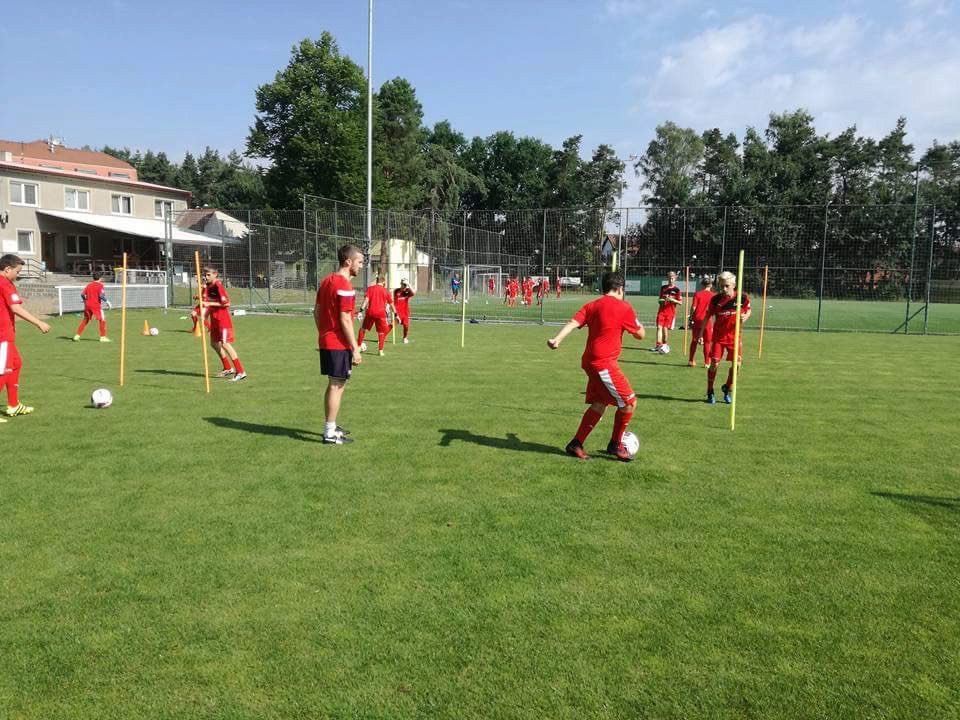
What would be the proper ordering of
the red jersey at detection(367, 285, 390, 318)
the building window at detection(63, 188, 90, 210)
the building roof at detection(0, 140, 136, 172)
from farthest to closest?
the building roof at detection(0, 140, 136, 172) → the building window at detection(63, 188, 90, 210) → the red jersey at detection(367, 285, 390, 318)

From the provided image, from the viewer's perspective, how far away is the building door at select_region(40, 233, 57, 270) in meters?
45.2

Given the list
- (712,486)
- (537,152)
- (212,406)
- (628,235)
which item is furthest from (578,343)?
(537,152)

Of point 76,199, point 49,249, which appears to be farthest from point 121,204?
point 49,249

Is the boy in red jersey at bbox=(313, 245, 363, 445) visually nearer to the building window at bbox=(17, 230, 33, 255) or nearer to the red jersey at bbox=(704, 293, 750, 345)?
the red jersey at bbox=(704, 293, 750, 345)

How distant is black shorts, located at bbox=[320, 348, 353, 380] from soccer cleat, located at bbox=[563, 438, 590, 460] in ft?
8.67

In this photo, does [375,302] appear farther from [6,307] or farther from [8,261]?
[6,307]

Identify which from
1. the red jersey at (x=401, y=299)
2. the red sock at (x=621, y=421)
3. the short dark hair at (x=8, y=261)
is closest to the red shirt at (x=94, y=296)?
the red jersey at (x=401, y=299)

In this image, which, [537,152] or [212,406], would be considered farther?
[537,152]

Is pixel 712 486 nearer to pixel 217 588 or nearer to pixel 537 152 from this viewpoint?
pixel 217 588

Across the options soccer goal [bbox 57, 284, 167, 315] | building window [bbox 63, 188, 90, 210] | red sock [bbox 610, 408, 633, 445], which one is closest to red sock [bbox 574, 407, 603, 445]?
red sock [bbox 610, 408, 633, 445]

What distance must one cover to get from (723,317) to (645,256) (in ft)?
55.4

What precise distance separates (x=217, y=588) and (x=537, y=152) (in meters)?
86.6

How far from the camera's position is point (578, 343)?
1936 centimetres

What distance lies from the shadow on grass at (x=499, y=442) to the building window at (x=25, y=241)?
4631 centimetres
